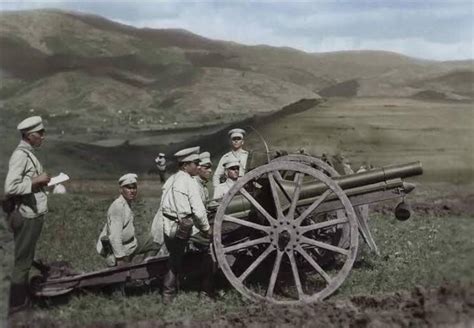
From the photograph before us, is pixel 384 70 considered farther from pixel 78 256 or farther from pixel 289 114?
pixel 78 256

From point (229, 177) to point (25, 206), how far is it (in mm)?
2512

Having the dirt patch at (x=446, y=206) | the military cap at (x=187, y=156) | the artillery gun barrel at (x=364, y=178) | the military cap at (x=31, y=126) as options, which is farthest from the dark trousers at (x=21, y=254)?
the dirt patch at (x=446, y=206)

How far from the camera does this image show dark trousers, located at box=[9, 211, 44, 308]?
637cm

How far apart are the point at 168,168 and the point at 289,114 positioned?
1790 mm

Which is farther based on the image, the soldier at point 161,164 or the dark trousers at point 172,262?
the soldier at point 161,164

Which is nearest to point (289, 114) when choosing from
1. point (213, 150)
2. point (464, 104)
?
point (213, 150)

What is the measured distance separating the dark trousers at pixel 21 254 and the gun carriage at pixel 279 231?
0.46 feet

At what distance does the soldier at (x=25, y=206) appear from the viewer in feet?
20.8

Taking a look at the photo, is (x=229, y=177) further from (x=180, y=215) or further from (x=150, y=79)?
(x=150, y=79)

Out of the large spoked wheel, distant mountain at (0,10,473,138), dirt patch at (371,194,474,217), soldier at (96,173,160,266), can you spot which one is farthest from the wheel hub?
dirt patch at (371,194,474,217)

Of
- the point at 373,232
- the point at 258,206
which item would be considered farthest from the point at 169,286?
the point at 373,232

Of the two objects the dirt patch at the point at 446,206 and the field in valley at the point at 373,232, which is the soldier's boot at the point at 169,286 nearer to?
the field in valley at the point at 373,232

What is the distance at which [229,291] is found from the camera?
676 centimetres

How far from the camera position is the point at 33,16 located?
8352mm
